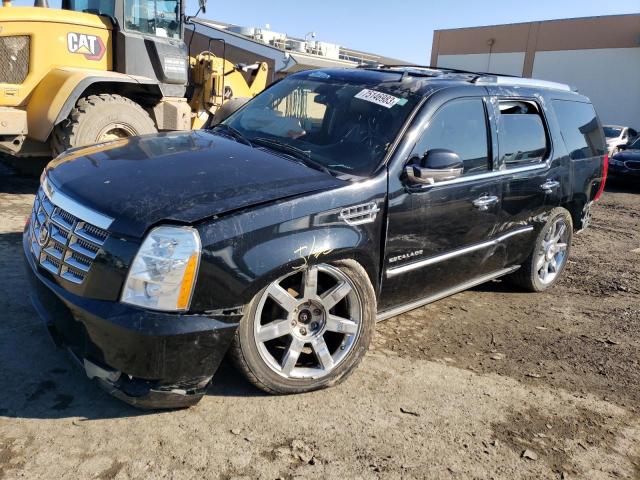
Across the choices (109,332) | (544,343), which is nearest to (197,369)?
(109,332)

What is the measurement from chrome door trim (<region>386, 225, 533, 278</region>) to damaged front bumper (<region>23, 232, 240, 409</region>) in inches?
48.3

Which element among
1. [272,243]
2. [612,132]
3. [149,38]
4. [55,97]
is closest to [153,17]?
[149,38]

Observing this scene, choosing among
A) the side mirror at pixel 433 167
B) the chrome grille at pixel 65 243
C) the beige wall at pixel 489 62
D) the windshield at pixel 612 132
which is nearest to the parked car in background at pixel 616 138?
the windshield at pixel 612 132

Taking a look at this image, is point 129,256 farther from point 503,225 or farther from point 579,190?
point 579,190

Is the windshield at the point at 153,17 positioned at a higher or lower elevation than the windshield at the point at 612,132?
higher

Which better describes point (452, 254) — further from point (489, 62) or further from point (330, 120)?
point (489, 62)

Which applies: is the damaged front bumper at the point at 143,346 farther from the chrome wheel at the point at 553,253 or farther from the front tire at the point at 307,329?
the chrome wheel at the point at 553,253

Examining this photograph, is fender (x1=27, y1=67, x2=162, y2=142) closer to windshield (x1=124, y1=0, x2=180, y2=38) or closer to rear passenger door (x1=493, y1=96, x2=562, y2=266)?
windshield (x1=124, y1=0, x2=180, y2=38)

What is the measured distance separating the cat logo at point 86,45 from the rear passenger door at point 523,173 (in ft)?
17.9

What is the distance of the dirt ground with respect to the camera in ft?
8.50

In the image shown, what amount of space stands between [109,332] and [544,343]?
3.23m

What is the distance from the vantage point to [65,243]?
9.22 feet

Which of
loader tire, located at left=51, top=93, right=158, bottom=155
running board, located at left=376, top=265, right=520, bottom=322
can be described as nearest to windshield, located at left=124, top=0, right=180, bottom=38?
loader tire, located at left=51, top=93, right=158, bottom=155

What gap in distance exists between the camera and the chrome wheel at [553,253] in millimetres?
5219
